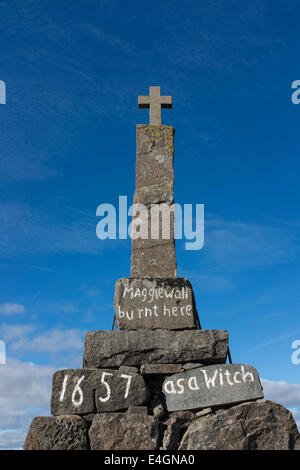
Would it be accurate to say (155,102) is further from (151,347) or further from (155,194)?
(151,347)

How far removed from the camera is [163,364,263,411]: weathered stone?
5.80 metres

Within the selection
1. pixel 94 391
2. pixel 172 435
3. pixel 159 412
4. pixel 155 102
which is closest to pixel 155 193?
pixel 155 102

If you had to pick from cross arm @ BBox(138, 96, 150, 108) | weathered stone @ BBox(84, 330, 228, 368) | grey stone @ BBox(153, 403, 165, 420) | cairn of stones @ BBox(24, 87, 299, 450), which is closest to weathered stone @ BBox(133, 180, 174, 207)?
cairn of stones @ BBox(24, 87, 299, 450)

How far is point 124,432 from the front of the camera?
5.36 m

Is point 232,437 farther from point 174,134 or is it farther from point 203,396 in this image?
point 174,134

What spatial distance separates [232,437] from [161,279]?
2289 mm

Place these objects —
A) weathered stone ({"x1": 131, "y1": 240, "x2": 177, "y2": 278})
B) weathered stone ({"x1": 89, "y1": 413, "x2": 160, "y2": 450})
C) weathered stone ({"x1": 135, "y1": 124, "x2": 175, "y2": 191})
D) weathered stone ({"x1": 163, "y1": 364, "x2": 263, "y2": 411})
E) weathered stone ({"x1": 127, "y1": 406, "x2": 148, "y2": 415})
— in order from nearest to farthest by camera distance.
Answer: weathered stone ({"x1": 89, "y1": 413, "x2": 160, "y2": 450})
weathered stone ({"x1": 127, "y1": 406, "x2": 148, "y2": 415})
weathered stone ({"x1": 163, "y1": 364, "x2": 263, "y2": 411})
weathered stone ({"x1": 131, "y1": 240, "x2": 177, "y2": 278})
weathered stone ({"x1": 135, "y1": 124, "x2": 175, "y2": 191})

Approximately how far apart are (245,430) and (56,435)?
2.22 m

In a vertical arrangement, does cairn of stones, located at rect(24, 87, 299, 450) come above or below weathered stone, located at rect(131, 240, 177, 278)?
below

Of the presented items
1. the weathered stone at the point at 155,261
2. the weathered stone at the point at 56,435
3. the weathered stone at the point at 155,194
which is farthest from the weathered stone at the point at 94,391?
the weathered stone at the point at 155,194

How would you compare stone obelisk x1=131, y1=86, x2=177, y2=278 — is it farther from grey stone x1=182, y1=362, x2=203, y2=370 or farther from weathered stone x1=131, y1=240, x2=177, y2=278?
grey stone x1=182, y1=362, x2=203, y2=370

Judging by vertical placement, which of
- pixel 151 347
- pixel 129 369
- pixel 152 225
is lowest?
pixel 129 369

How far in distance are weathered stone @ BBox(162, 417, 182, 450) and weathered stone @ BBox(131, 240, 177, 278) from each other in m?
2.10

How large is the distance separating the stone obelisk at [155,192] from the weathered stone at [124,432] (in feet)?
7.05
